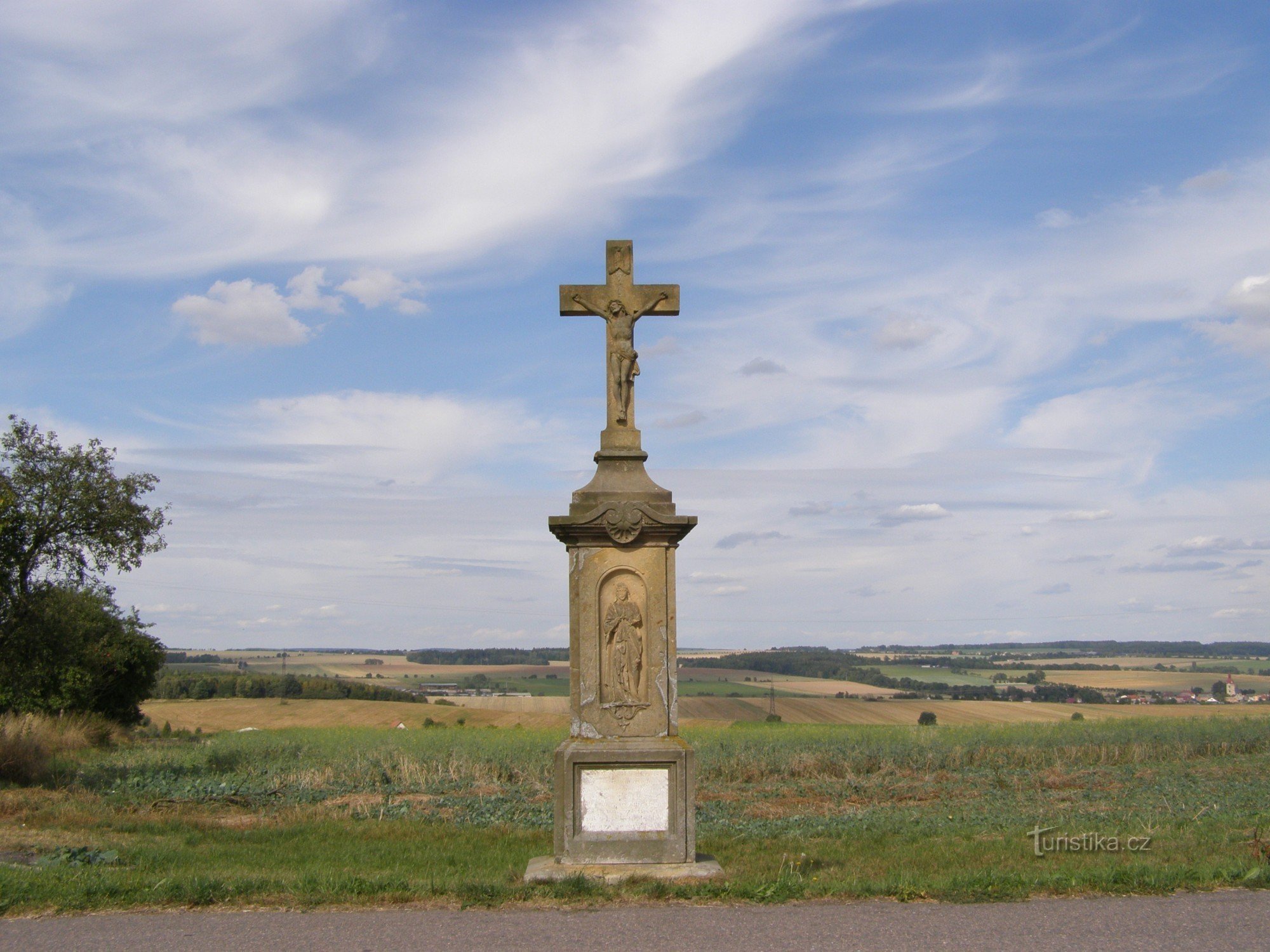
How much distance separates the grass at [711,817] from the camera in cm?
729

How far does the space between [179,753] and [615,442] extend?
61.9 feet

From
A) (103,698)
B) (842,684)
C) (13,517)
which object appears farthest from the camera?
(842,684)

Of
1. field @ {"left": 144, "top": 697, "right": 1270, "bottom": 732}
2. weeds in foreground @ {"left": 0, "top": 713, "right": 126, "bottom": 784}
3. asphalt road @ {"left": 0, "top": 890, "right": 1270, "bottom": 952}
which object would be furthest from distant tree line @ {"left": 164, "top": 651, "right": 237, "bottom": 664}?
asphalt road @ {"left": 0, "top": 890, "right": 1270, "bottom": 952}

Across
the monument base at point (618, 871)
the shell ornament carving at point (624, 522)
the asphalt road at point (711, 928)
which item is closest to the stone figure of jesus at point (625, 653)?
the shell ornament carving at point (624, 522)

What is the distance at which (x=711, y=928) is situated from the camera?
6.43 meters

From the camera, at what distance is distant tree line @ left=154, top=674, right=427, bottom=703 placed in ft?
196

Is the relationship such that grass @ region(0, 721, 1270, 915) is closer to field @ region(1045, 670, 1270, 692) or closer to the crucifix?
the crucifix

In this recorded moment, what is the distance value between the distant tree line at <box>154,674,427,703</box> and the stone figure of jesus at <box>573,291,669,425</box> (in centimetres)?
5140

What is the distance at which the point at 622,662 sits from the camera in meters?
8.37

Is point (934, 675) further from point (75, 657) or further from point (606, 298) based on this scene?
point (606, 298)

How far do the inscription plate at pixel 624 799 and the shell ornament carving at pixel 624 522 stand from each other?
6.36 ft

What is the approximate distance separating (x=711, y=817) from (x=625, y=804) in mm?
5843

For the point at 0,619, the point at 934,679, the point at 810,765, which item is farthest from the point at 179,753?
the point at 934,679

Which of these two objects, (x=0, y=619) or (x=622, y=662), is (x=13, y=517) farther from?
(x=622, y=662)
